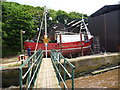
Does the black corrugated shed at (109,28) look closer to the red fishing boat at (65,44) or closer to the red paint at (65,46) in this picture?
the red fishing boat at (65,44)

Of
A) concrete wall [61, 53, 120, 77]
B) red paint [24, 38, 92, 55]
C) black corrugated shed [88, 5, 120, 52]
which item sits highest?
black corrugated shed [88, 5, 120, 52]

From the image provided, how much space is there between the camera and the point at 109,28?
55.5ft

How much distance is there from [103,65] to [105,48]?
7.04 m

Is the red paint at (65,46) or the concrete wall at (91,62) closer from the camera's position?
the concrete wall at (91,62)

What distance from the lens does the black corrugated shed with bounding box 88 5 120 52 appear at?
15916 mm

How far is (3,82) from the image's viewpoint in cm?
830

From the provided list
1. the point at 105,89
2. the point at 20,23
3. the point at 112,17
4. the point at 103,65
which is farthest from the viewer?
the point at 20,23

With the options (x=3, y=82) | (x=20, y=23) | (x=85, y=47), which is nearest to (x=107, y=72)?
(x=85, y=47)

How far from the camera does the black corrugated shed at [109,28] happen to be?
52.2ft

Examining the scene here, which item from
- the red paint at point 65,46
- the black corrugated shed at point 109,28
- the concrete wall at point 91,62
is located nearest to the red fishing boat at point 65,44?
the red paint at point 65,46

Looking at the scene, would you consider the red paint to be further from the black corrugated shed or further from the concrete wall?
the concrete wall

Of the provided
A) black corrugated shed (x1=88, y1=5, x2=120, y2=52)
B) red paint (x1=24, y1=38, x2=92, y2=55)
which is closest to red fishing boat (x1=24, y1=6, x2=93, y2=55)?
red paint (x1=24, y1=38, x2=92, y2=55)

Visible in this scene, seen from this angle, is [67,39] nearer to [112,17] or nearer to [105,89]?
[112,17]

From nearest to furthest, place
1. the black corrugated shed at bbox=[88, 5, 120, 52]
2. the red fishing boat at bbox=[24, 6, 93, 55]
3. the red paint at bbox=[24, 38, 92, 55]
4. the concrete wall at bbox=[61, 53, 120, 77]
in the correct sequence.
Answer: the concrete wall at bbox=[61, 53, 120, 77]
the red paint at bbox=[24, 38, 92, 55]
the red fishing boat at bbox=[24, 6, 93, 55]
the black corrugated shed at bbox=[88, 5, 120, 52]
